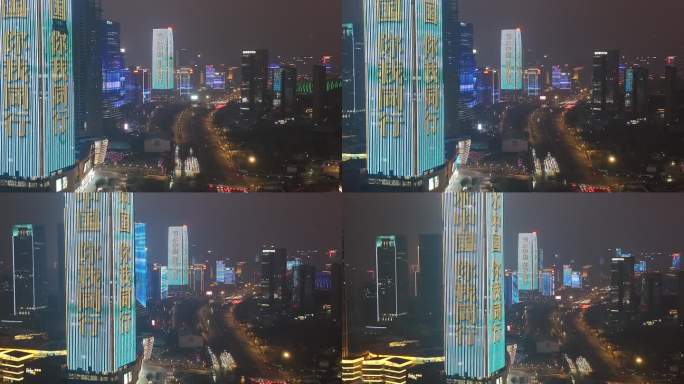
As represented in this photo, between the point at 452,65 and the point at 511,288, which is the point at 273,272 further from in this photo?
the point at 452,65

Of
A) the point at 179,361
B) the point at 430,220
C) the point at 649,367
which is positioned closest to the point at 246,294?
the point at 179,361

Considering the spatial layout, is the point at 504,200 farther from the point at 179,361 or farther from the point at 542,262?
the point at 179,361

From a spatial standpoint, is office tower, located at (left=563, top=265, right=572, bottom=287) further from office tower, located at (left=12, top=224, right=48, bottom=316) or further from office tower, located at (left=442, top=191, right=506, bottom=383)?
office tower, located at (left=12, top=224, right=48, bottom=316)

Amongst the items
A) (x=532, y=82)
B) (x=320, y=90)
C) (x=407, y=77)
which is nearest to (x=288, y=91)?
(x=320, y=90)

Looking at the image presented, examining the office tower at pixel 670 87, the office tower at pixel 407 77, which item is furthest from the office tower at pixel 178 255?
the office tower at pixel 670 87

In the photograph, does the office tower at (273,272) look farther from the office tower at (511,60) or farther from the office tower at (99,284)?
the office tower at (511,60)
